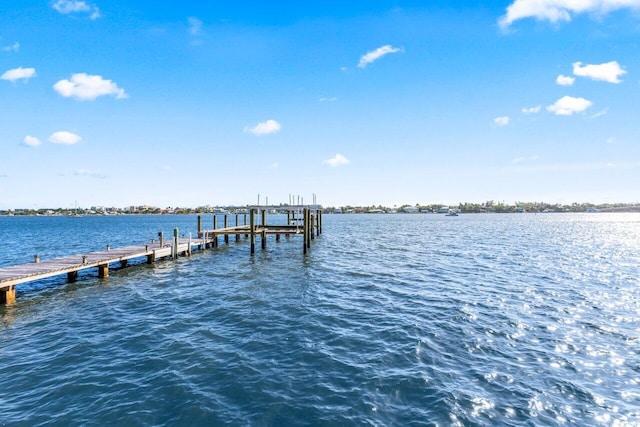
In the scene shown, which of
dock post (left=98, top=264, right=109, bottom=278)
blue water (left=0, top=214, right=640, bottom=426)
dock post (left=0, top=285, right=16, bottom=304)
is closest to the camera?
blue water (left=0, top=214, right=640, bottom=426)

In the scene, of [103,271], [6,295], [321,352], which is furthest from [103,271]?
[321,352]

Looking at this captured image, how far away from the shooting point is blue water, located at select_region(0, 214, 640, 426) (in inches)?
341

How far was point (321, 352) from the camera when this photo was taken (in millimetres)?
12047

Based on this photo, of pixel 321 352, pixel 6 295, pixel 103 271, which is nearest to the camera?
pixel 321 352

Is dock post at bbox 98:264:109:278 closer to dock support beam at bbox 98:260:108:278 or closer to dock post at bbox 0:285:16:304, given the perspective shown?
dock support beam at bbox 98:260:108:278

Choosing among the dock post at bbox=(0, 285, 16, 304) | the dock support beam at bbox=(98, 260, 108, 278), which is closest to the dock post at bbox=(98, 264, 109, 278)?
the dock support beam at bbox=(98, 260, 108, 278)

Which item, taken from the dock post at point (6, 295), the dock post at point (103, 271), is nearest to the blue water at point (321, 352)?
the dock post at point (6, 295)

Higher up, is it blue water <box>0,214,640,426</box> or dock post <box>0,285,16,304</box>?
dock post <box>0,285,16,304</box>

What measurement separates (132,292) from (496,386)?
20.0 m

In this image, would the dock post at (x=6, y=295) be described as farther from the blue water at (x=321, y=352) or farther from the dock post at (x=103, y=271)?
the dock post at (x=103, y=271)

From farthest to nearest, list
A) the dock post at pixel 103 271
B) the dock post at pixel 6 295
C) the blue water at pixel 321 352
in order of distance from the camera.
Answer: the dock post at pixel 103 271
the dock post at pixel 6 295
the blue water at pixel 321 352

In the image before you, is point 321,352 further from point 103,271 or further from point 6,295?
point 103,271

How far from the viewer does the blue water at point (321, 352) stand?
866 cm

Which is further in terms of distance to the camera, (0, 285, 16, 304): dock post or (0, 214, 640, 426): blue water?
(0, 285, 16, 304): dock post
